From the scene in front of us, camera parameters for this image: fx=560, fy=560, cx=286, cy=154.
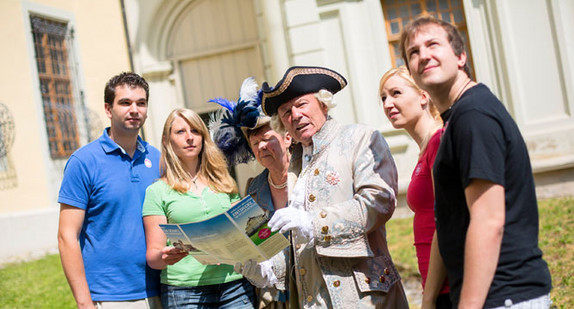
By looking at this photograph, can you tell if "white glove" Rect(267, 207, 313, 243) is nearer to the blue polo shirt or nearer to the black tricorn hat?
the black tricorn hat

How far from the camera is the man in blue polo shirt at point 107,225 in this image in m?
Result: 2.71

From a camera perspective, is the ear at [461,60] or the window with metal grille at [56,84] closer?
the ear at [461,60]

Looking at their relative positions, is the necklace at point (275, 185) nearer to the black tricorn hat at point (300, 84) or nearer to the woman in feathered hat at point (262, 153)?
the woman in feathered hat at point (262, 153)

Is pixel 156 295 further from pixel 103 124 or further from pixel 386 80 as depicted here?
pixel 103 124

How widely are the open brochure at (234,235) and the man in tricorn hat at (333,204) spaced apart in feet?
0.34

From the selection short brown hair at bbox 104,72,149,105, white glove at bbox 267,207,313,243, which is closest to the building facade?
short brown hair at bbox 104,72,149,105

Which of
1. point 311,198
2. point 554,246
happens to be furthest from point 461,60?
point 554,246

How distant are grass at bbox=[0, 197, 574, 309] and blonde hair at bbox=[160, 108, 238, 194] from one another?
8.32 feet

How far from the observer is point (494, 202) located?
1548mm

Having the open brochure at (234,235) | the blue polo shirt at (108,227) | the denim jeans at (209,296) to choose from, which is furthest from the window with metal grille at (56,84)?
the open brochure at (234,235)

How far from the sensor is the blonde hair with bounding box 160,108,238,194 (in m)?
2.97

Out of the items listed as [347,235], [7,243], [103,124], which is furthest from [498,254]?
[103,124]

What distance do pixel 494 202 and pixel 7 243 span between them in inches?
365

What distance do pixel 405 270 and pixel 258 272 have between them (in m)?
3.06
